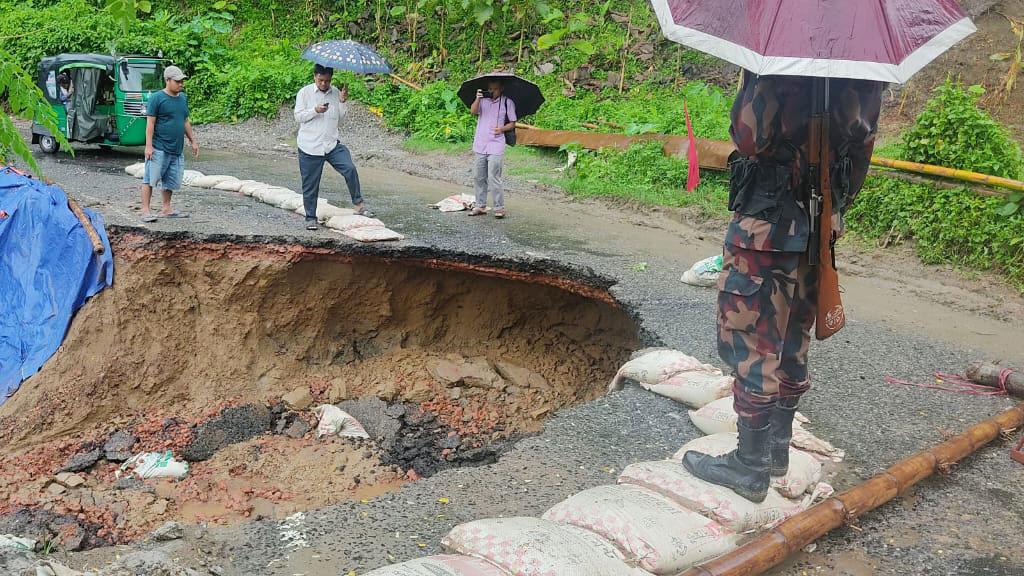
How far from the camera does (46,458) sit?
6184 millimetres

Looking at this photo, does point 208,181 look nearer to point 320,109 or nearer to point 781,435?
point 320,109

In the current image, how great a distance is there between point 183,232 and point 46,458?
2.17m

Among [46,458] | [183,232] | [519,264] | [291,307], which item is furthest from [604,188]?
[46,458]

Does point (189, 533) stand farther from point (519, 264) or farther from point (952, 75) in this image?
point (952, 75)

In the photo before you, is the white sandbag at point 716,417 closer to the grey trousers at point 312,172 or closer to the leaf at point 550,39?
the grey trousers at point 312,172

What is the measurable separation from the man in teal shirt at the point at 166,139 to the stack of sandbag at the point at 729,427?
568 centimetres

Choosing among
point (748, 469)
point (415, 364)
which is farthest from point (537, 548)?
point (415, 364)

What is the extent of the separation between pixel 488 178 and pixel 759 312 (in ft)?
19.6

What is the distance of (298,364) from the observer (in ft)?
24.6

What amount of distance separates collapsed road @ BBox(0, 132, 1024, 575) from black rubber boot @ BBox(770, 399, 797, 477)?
1.05 ft

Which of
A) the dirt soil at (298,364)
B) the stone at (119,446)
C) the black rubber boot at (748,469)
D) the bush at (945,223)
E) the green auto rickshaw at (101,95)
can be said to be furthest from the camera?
the green auto rickshaw at (101,95)

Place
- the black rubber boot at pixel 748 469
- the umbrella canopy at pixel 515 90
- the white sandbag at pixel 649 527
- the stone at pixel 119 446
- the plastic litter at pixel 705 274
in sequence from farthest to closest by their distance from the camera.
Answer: the umbrella canopy at pixel 515 90, the plastic litter at pixel 705 274, the stone at pixel 119 446, the black rubber boot at pixel 748 469, the white sandbag at pixel 649 527

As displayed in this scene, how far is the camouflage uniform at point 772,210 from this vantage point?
270 centimetres

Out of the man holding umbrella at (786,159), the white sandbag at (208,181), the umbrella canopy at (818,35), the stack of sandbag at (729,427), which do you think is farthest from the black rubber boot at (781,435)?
the white sandbag at (208,181)
